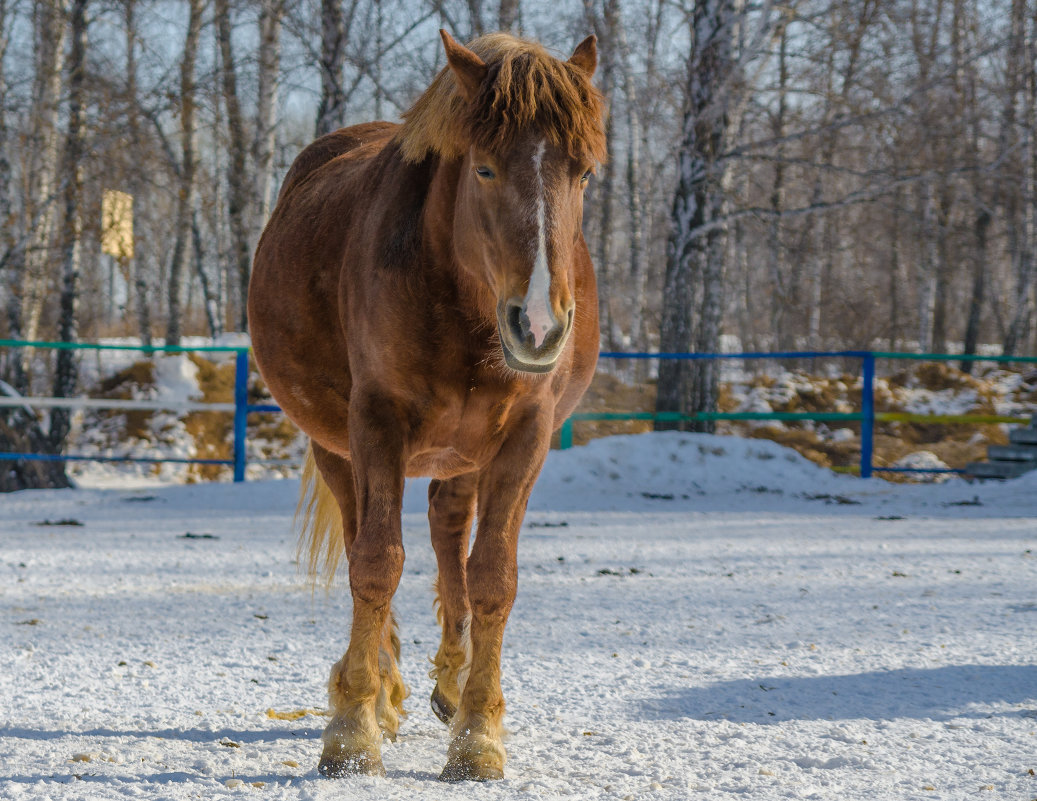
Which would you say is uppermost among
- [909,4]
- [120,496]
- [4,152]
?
[909,4]

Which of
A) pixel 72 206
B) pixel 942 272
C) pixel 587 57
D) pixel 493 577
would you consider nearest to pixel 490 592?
pixel 493 577

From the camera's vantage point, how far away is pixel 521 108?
225 centimetres

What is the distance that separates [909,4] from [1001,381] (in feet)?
27.9

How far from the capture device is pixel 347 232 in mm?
3117

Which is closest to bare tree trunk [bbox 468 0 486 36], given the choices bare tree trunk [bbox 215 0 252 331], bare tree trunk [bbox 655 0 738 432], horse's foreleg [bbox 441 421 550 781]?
bare tree trunk [bbox 655 0 738 432]

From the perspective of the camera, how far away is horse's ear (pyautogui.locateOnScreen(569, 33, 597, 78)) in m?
2.55

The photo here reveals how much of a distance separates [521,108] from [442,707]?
1.84 metres

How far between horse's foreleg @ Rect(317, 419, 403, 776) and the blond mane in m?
0.79

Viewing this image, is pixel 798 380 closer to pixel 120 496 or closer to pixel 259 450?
pixel 259 450

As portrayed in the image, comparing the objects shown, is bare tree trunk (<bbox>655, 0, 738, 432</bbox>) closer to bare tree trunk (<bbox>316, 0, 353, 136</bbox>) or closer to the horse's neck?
bare tree trunk (<bbox>316, 0, 353, 136</bbox>)

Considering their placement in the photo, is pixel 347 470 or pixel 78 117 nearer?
pixel 347 470

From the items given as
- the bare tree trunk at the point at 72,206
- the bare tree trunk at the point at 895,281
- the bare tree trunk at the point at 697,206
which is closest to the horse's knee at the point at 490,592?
the bare tree trunk at the point at 697,206

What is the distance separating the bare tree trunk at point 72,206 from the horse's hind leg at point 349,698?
28.8ft

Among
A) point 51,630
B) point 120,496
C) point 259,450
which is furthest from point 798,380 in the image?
point 51,630
